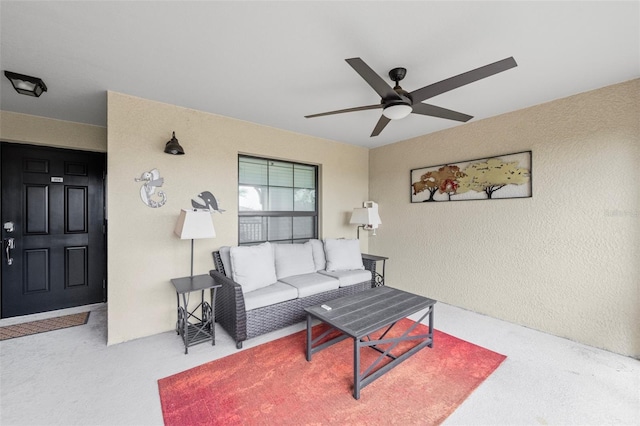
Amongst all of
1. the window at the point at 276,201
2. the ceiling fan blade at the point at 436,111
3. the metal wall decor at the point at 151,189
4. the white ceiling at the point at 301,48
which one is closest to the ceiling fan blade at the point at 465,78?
the ceiling fan blade at the point at 436,111

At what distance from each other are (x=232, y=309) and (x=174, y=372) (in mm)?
636

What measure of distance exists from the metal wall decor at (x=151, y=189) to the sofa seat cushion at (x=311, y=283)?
1596mm

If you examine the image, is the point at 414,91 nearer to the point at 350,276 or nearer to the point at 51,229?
the point at 350,276

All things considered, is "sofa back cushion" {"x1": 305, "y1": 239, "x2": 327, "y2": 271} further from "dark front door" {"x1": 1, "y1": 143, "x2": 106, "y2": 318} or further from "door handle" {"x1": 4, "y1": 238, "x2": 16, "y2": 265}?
"door handle" {"x1": 4, "y1": 238, "x2": 16, "y2": 265}

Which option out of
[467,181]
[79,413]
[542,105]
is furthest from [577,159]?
[79,413]

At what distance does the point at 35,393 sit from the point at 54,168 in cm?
277

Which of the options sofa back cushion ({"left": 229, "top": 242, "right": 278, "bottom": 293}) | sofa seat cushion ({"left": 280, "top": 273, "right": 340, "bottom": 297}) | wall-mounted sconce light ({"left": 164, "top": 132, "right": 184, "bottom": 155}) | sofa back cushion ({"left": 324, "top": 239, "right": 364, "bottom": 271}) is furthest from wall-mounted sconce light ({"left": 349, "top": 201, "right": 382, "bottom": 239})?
wall-mounted sconce light ({"left": 164, "top": 132, "right": 184, "bottom": 155})

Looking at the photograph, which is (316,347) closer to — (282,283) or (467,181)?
(282,283)

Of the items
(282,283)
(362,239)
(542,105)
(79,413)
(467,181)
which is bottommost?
(79,413)

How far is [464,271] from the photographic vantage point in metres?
3.50

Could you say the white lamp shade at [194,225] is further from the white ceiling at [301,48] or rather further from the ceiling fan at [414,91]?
the ceiling fan at [414,91]

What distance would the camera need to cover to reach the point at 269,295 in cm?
264

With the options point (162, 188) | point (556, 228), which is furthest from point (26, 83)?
point (556, 228)

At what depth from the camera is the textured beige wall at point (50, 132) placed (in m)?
2.99
